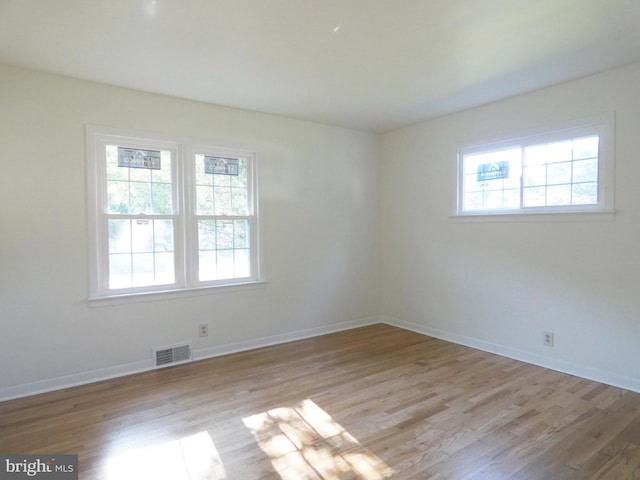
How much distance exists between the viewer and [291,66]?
2.92m

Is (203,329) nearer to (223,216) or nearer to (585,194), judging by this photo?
(223,216)

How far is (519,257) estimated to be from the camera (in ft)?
12.0

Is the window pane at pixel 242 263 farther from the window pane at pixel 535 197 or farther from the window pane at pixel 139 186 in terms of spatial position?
the window pane at pixel 535 197

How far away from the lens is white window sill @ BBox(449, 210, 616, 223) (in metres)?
3.11

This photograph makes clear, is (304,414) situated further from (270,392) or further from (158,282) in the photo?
(158,282)

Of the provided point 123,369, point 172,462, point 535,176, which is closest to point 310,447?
point 172,462

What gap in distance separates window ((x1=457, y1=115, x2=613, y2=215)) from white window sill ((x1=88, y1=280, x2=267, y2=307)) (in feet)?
8.52

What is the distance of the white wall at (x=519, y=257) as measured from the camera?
301cm

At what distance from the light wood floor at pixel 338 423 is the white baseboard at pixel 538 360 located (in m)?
0.12

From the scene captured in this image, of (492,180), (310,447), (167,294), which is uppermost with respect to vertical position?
(492,180)

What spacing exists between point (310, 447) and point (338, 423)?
1.05ft

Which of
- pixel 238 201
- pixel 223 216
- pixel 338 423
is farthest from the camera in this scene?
pixel 238 201

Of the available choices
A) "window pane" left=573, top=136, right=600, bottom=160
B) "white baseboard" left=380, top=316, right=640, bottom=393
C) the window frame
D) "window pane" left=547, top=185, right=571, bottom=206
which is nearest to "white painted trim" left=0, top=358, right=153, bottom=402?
"white baseboard" left=380, top=316, right=640, bottom=393

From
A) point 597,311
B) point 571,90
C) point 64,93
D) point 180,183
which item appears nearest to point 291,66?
point 180,183
